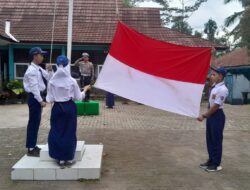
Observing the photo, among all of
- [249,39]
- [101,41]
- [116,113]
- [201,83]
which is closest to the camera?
[201,83]

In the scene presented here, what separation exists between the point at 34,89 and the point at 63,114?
78 cm

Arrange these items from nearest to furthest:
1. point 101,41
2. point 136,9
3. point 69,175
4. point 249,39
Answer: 1. point 69,175
2. point 101,41
3. point 136,9
4. point 249,39

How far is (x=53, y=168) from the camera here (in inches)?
220

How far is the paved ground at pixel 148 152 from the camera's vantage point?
548 centimetres

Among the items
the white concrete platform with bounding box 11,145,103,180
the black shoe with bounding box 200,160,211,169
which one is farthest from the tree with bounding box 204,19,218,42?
the white concrete platform with bounding box 11,145,103,180

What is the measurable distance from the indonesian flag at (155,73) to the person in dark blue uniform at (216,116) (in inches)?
9.5

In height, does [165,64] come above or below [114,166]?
above

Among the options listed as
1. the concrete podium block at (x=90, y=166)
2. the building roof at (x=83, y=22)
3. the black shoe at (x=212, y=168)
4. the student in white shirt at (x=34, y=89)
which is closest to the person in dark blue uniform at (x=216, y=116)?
the black shoe at (x=212, y=168)

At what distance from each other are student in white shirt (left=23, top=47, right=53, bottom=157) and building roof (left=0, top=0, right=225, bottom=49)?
40.9ft

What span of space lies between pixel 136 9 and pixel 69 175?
17600mm

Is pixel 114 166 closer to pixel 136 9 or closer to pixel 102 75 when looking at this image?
pixel 102 75

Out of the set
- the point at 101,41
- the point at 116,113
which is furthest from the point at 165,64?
the point at 101,41

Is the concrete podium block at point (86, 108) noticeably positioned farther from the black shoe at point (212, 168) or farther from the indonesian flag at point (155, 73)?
the black shoe at point (212, 168)

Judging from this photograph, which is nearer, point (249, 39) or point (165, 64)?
point (165, 64)
